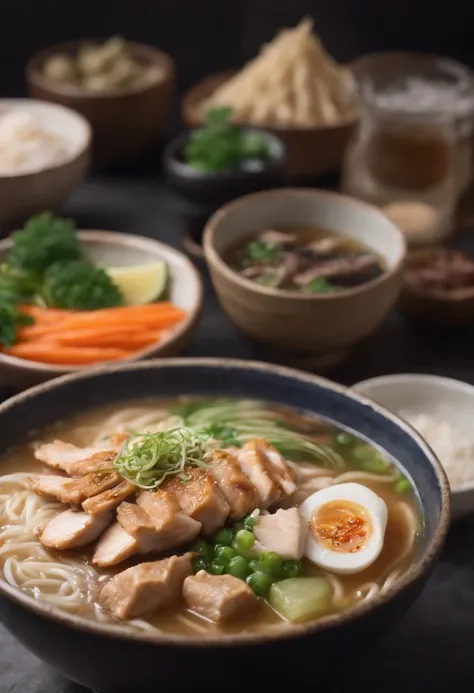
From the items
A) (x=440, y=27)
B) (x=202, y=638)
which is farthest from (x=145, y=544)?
(x=440, y=27)

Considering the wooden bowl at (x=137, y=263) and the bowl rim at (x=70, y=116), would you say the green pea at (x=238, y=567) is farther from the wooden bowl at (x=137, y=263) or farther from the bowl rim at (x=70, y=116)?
the bowl rim at (x=70, y=116)

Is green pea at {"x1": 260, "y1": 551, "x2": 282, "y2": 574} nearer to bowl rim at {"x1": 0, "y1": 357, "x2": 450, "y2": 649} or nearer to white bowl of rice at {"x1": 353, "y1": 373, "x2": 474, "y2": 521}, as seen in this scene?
bowl rim at {"x1": 0, "y1": 357, "x2": 450, "y2": 649}

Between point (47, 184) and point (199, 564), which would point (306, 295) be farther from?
point (47, 184)

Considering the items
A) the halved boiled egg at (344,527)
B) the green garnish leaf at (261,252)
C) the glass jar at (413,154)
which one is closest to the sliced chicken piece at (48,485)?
the halved boiled egg at (344,527)

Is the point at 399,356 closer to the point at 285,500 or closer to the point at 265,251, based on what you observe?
the point at 265,251

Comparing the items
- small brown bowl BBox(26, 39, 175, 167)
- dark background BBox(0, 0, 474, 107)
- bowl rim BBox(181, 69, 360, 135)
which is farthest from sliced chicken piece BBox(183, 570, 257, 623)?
dark background BBox(0, 0, 474, 107)

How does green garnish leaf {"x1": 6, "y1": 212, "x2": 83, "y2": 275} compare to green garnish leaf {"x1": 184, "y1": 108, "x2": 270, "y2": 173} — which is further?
green garnish leaf {"x1": 184, "y1": 108, "x2": 270, "y2": 173}

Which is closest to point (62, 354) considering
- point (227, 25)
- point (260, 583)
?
point (260, 583)
